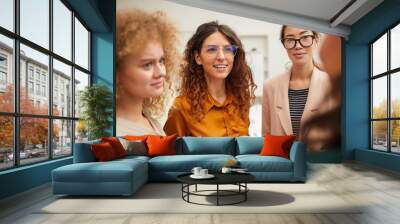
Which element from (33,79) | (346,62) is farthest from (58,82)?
(346,62)

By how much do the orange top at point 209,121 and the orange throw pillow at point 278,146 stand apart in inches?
84.8

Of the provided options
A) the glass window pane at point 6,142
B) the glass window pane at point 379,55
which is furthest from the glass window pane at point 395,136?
the glass window pane at point 6,142

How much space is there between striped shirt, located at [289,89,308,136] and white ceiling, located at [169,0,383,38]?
1.53 m

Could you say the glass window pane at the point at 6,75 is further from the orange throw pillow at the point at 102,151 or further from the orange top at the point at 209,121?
the orange top at the point at 209,121

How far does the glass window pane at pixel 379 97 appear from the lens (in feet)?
27.7

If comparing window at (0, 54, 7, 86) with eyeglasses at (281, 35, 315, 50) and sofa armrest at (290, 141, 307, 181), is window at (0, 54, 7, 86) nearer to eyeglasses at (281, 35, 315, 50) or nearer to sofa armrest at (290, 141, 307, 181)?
sofa armrest at (290, 141, 307, 181)

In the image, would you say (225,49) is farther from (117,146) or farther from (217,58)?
(117,146)

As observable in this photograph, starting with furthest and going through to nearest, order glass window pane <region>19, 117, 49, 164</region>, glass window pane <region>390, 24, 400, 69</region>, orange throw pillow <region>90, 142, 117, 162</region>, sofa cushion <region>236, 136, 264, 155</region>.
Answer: glass window pane <region>390, 24, 400, 69</region>, sofa cushion <region>236, 136, 264, 155</region>, orange throw pillow <region>90, 142, 117, 162</region>, glass window pane <region>19, 117, 49, 164</region>

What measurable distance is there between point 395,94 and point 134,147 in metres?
5.46

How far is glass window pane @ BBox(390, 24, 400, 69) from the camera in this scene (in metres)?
7.83

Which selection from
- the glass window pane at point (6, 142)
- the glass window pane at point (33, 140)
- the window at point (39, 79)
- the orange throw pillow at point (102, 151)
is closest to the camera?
the glass window pane at point (6, 142)

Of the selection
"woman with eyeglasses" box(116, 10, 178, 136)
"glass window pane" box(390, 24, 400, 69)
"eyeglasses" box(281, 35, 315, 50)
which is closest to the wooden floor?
"glass window pane" box(390, 24, 400, 69)

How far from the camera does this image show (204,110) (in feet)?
28.9

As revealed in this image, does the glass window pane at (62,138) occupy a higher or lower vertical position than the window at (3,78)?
lower
